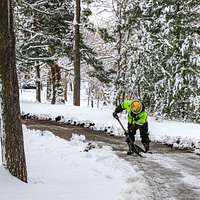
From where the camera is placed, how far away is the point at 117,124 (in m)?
19.1

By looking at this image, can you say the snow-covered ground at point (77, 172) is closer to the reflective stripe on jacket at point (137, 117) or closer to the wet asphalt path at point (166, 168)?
the wet asphalt path at point (166, 168)

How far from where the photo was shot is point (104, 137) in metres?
16.9

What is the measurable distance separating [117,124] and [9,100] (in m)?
11.7

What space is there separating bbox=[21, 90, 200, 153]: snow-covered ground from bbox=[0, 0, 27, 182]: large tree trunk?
8075 mm

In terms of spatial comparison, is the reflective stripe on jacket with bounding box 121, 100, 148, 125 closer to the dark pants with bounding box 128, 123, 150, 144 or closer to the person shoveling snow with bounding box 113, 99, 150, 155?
the person shoveling snow with bounding box 113, 99, 150, 155

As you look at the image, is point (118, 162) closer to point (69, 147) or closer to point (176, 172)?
point (176, 172)

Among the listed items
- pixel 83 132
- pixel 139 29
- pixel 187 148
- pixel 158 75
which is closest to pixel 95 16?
pixel 139 29

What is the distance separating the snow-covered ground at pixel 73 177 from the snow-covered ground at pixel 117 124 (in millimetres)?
3412

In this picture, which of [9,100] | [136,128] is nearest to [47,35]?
[136,128]

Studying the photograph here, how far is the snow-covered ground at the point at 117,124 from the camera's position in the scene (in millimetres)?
15453

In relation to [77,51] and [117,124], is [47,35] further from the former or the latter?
[117,124]

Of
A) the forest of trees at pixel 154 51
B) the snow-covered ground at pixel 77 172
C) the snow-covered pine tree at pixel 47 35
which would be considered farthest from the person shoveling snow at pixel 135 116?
the snow-covered pine tree at pixel 47 35

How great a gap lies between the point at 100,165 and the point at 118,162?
794 millimetres

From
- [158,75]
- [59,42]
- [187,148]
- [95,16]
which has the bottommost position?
[187,148]
